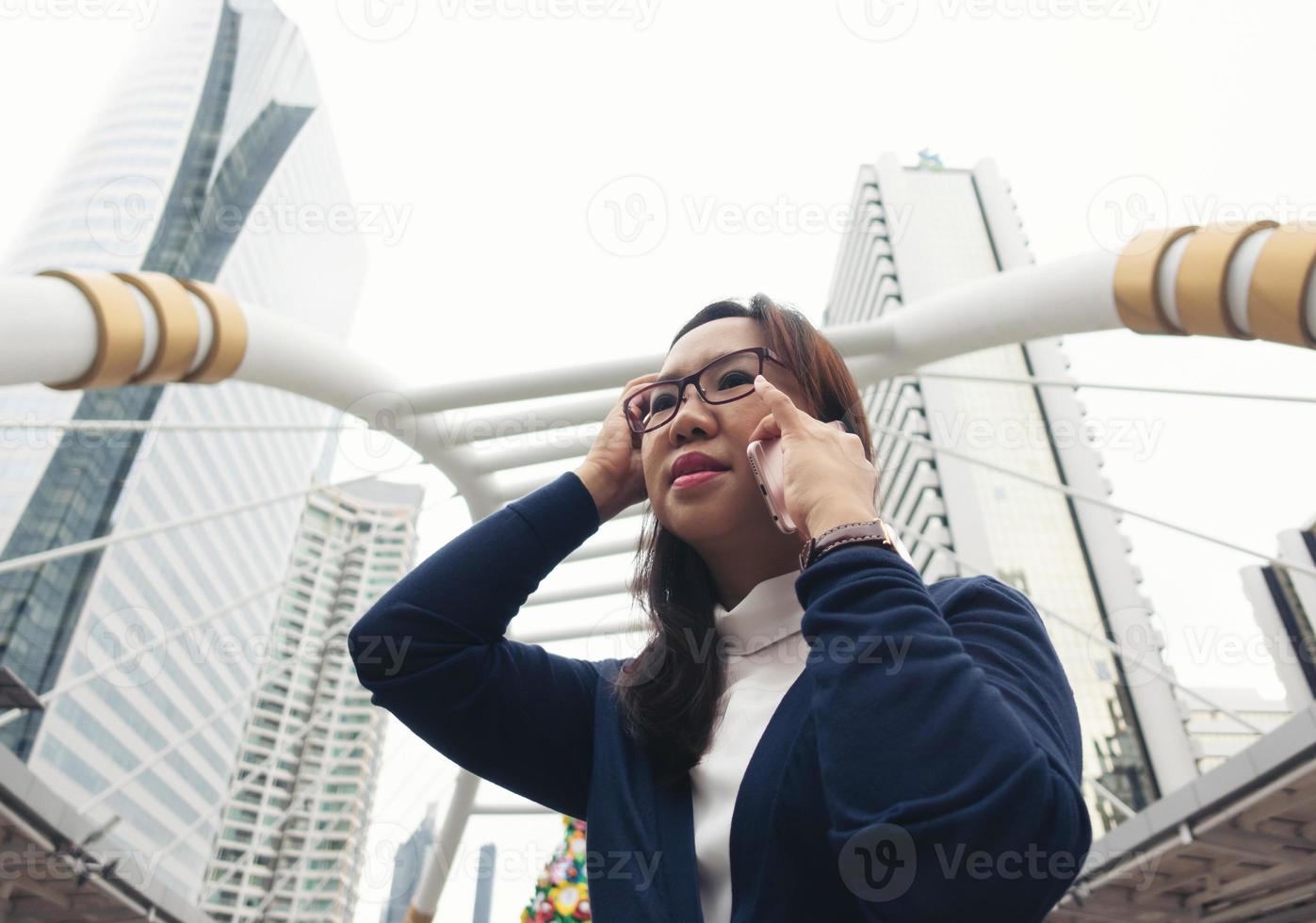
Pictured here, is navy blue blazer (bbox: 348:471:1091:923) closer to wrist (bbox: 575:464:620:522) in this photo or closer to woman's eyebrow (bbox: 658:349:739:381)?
wrist (bbox: 575:464:620:522)

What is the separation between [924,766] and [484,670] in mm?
752

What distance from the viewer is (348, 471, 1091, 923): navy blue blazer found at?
83cm

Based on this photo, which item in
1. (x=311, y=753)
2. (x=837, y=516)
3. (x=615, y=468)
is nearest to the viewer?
(x=837, y=516)

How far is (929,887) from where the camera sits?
824 millimetres

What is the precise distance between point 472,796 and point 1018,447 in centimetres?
5667

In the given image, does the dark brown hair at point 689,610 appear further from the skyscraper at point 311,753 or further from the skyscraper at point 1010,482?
the skyscraper at point 311,753

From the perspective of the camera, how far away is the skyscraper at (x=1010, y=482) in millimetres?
51875

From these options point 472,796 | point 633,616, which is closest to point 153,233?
point 472,796

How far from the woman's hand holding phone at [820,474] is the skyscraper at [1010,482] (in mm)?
48000

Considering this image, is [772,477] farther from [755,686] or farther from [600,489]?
[600,489]

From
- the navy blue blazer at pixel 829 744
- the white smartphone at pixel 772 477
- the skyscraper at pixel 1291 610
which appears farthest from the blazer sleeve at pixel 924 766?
the skyscraper at pixel 1291 610

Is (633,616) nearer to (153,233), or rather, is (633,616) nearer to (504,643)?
(504,643)

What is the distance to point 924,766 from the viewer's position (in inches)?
33.1

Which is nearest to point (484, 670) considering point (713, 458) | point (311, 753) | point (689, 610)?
Answer: point (689, 610)
